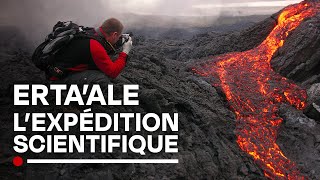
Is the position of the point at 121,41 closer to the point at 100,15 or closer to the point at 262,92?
the point at 262,92

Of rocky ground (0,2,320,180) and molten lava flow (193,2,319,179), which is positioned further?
molten lava flow (193,2,319,179)

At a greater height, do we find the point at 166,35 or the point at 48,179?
the point at 166,35

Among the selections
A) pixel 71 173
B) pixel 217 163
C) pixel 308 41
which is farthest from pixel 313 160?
pixel 71 173

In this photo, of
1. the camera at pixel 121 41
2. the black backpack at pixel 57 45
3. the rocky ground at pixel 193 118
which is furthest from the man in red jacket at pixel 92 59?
the rocky ground at pixel 193 118

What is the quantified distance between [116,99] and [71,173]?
128 cm

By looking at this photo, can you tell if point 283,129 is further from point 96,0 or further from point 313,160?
point 96,0

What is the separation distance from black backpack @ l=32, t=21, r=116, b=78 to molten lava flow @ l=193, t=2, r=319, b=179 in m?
2.84

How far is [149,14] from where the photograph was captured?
2552 centimetres

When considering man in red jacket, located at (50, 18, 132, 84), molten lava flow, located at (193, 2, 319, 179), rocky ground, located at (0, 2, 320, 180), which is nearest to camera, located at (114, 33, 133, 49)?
man in red jacket, located at (50, 18, 132, 84)

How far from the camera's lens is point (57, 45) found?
4.49m

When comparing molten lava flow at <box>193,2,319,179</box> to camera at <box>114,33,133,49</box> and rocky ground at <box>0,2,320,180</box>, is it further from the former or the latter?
camera at <box>114,33,133,49</box>

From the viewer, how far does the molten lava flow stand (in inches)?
213

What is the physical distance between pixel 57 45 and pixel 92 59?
48 cm

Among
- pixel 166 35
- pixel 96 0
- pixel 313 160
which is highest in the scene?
pixel 96 0
